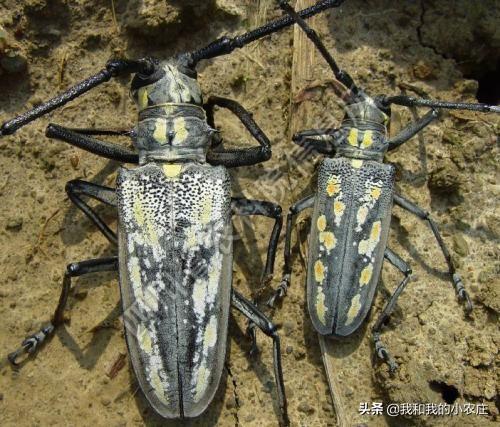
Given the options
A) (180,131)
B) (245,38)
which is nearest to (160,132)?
(180,131)

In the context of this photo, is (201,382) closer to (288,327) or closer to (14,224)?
(288,327)

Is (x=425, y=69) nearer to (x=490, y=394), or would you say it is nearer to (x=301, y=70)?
(x=301, y=70)

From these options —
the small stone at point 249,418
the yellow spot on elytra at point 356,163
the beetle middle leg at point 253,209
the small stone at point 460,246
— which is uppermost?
the yellow spot on elytra at point 356,163

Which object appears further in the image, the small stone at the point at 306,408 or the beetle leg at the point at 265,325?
the small stone at the point at 306,408

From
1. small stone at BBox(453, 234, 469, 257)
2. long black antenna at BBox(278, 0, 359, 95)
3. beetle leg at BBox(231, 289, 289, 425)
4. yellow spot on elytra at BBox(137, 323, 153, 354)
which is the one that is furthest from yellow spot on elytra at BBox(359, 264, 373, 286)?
yellow spot on elytra at BBox(137, 323, 153, 354)

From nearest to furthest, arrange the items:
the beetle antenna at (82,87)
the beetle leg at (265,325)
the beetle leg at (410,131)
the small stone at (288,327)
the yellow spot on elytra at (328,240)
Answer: the beetle antenna at (82,87) → the beetle leg at (265,325) → the yellow spot on elytra at (328,240) → the small stone at (288,327) → the beetle leg at (410,131)

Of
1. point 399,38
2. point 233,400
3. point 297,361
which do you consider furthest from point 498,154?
point 233,400

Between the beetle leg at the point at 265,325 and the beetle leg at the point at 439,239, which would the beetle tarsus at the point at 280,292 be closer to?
the beetle leg at the point at 265,325

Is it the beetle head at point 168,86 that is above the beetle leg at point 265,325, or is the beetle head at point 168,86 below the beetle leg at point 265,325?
above

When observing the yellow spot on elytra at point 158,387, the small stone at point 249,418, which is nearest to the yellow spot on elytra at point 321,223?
the small stone at point 249,418
